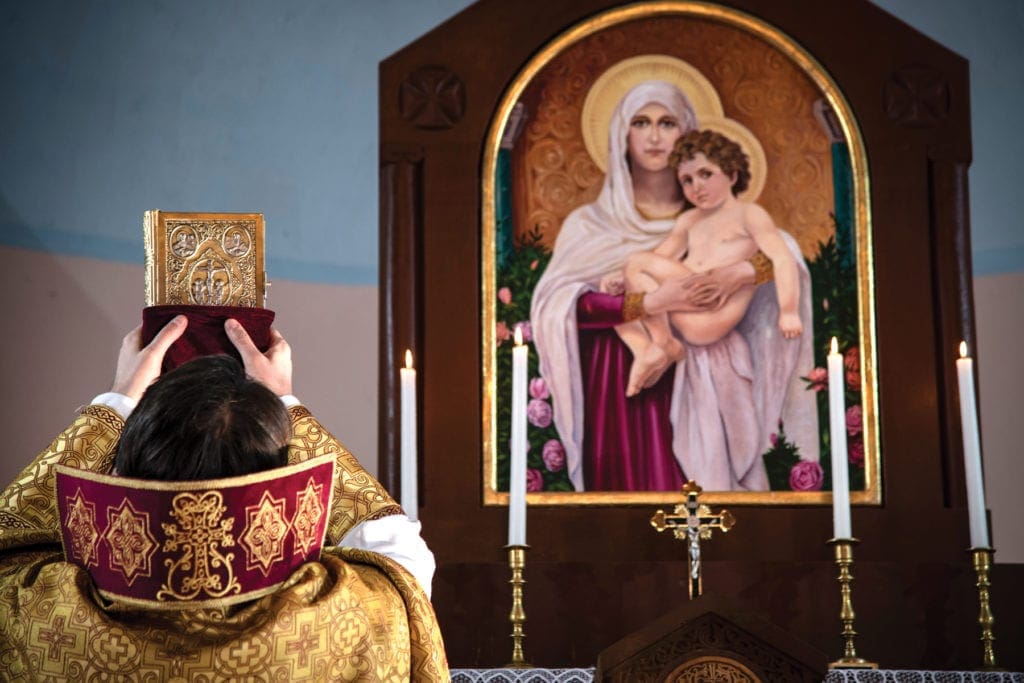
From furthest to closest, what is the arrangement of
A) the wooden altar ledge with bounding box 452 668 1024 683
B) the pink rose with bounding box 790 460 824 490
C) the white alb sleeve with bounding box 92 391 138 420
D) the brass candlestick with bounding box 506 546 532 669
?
1. the pink rose with bounding box 790 460 824 490
2. the brass candlestick with bounding box 506 546 532 669
3. the wooden altar ledge with bounding box 452 668 1024 683
4. the white alb sleeve with bounding box 92 391 138 420

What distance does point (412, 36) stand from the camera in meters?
4.76

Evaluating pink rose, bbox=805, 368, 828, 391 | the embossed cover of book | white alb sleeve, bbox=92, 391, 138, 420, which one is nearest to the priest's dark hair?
white alb sleeve, bbox=92, 391, 138, 420

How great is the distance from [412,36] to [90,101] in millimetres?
1065

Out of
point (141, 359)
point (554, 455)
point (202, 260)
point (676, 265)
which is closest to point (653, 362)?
point (676, 265)

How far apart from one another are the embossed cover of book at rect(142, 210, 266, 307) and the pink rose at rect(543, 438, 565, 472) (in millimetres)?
1735

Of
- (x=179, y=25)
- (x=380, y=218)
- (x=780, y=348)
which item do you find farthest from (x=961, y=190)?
(x=179, y=25)

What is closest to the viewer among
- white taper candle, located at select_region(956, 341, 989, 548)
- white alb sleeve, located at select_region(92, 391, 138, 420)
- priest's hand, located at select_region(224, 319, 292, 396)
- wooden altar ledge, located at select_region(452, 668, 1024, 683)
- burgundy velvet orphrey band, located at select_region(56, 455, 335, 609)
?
burgundy velvet orphrey band, located at select_region(56, 455, 335, 609)

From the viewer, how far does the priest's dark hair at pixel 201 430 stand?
1.87 m

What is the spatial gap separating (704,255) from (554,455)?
30.1 inches

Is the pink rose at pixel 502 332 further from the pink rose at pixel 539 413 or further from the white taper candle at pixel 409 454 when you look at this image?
the white taper candle at pixel 409 454

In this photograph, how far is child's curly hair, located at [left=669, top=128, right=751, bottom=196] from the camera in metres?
4.42

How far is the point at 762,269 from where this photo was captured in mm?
4352

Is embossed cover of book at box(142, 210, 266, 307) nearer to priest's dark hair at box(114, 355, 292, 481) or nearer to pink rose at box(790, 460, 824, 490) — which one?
priest's dark hair at box(114, 355, 292, 481)

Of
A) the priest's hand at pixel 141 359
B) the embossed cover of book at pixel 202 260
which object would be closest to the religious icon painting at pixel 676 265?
the embossed cover of book at pixel 202 260
